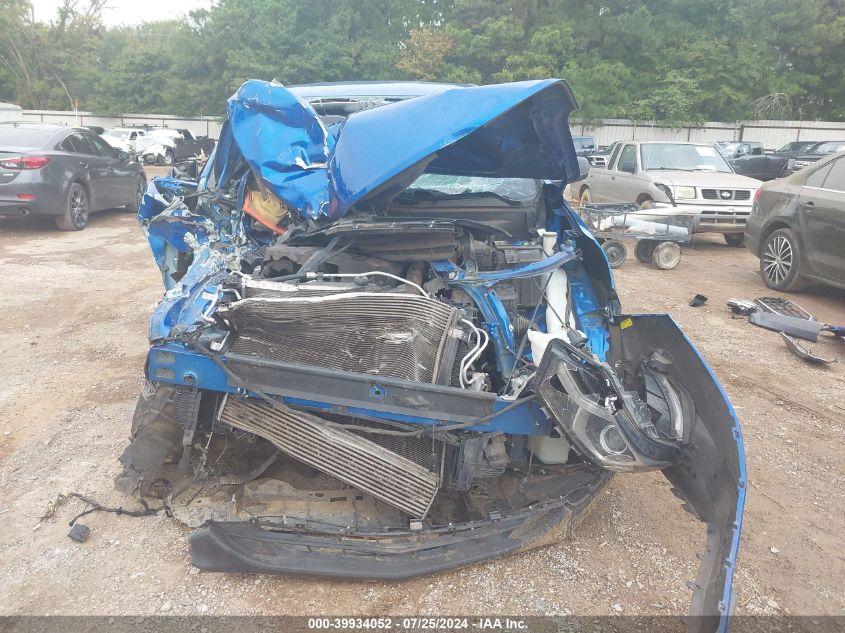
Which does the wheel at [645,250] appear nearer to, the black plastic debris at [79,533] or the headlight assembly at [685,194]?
the headlight assembly at [685,194]

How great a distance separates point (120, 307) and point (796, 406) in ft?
19.6

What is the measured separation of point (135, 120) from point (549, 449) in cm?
3946

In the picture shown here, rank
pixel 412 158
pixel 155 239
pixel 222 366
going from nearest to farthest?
pixel 222 366 → pixel 412 158 → pixel 155 239

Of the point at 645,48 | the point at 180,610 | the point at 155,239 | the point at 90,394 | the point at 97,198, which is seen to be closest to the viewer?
the point at 180,610

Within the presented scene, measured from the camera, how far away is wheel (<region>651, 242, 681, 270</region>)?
8.34m

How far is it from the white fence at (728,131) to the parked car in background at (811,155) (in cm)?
854

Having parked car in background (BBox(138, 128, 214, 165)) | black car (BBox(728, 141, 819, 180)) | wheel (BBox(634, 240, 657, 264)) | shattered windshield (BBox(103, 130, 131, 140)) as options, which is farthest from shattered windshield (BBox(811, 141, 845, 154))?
shattered windshield (BBox(103, 130, 131, 140))

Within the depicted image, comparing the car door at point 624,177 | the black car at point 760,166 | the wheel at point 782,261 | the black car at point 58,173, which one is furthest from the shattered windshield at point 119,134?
the wheel at point 782,261

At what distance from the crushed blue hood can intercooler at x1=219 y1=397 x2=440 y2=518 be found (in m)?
1.09

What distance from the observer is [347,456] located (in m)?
2.50

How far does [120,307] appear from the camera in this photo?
5945 millimetres

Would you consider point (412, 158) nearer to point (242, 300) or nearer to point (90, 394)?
point (242, 300)

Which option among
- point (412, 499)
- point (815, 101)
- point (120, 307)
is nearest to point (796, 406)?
point (412, 499)

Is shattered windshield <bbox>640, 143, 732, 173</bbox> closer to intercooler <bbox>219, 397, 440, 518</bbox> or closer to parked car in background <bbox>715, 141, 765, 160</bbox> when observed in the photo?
intercooler <bbox>219, 397, 440, 518</bbox>
